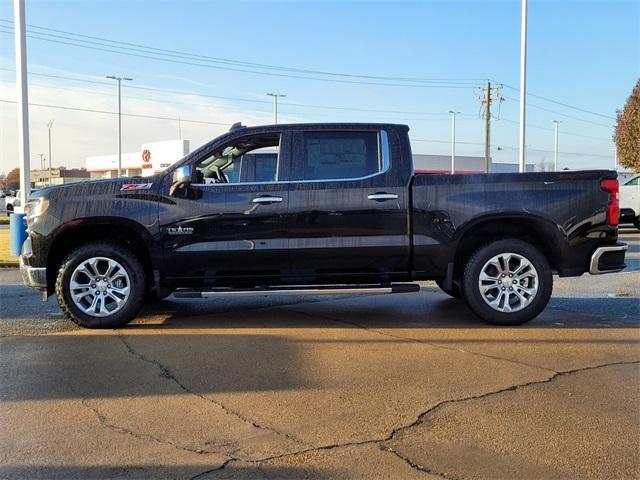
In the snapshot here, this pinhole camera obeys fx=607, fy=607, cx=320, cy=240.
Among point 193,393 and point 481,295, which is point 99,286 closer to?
point 193,393

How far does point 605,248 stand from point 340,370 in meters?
3.29

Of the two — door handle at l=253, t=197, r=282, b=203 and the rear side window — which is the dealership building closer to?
the rear side window

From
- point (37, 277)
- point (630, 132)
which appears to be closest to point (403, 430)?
point (37, 277)

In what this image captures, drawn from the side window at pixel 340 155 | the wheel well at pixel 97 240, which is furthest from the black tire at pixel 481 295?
the wheel well at pixel 97 240

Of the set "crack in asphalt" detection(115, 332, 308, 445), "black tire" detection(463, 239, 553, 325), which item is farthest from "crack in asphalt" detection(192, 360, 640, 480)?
"black tire" detection(463, 239, 553, 325)

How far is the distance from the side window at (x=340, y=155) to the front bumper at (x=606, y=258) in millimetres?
2435

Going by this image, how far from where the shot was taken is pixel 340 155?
254 inches

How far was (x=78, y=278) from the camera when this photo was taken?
625 cm

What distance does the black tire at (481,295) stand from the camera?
636 cm

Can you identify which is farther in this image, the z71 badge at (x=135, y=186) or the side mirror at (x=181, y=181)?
the z71 badge at (x=135, y=186)

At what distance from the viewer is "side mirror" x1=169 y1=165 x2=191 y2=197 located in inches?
238

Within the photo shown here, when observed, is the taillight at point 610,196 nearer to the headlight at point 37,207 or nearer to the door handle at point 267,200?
the door handle at point 267,200

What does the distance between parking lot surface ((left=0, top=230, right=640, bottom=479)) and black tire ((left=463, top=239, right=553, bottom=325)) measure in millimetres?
172

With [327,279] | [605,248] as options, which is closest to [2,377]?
[327,279]
